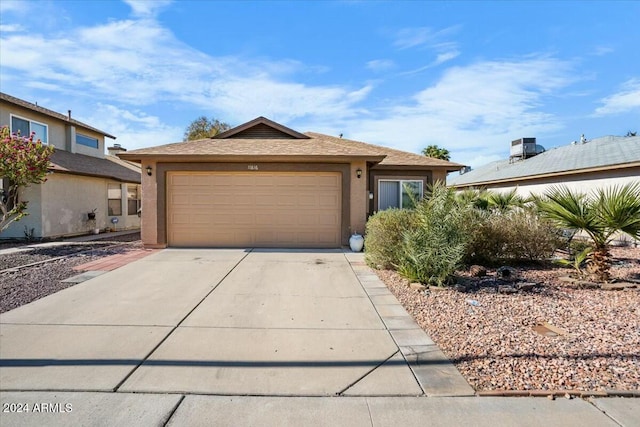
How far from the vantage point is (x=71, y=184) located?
14742mm

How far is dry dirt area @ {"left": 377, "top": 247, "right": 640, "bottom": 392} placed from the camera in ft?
10.6

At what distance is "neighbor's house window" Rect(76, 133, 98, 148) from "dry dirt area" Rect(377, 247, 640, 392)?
18.7 meters

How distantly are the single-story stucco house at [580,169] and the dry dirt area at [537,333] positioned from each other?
7.57 metres

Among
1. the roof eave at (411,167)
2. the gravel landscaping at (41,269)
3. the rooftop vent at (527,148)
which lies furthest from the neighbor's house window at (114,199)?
the rooftop vent at (527,148)

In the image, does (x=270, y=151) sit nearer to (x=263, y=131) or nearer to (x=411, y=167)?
(x=263, y=131)

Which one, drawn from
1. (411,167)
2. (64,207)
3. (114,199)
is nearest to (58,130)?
(114,199)

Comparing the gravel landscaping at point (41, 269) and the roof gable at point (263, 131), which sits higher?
the roof gable at point (263, 131)

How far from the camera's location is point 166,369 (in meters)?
3.42

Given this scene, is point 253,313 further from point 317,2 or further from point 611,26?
point 611,26

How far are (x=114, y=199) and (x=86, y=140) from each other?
12.4 ft

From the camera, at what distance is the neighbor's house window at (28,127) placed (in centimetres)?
1374

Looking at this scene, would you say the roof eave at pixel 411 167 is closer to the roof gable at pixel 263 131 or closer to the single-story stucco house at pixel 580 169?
the single-story stucco house at pixel 580 169

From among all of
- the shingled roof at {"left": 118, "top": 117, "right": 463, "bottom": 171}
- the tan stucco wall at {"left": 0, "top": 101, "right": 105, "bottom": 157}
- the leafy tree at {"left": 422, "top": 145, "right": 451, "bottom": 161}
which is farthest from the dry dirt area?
the leafy tree at {"left": 422, "top": 145, "right": 451, "bottom": 161}

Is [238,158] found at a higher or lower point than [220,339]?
higher
